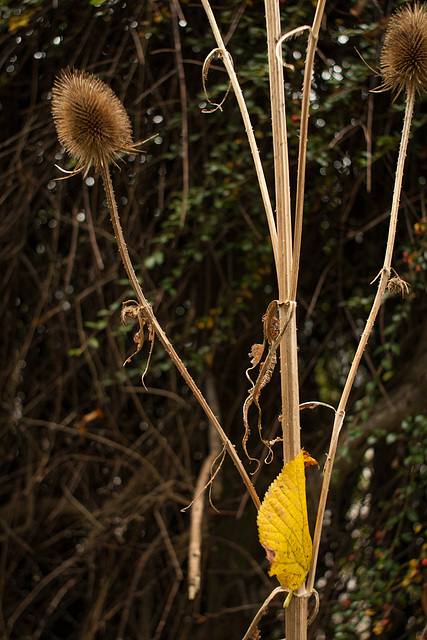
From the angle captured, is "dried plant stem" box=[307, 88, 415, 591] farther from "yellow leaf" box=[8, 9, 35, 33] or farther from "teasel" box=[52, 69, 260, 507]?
"yellow leaf" box=[8, 9, 35, 33]

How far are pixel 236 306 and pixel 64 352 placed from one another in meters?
0.46

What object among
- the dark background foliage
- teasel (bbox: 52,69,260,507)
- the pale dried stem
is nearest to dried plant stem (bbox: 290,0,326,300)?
teasel (bbox: 52,69,260,507)

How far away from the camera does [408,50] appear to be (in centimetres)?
46

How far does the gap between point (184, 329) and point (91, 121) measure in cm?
98

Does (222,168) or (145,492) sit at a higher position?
(222,168)

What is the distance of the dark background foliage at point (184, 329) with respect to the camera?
1.17m

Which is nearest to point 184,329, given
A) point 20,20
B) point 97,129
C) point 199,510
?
point 199,510

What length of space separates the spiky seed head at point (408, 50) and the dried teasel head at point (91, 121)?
0.23 metres

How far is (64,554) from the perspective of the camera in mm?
1491

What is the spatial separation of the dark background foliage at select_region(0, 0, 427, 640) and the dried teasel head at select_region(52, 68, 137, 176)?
75 centimetres

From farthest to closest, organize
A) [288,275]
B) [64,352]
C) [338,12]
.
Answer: [64,352] → [338,12] → [288,275]

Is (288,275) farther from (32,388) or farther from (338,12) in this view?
(32,388)

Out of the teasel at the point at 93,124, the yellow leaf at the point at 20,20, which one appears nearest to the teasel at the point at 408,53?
the teasel at the point at 93,124

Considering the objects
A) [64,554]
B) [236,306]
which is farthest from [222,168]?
[64,554]
